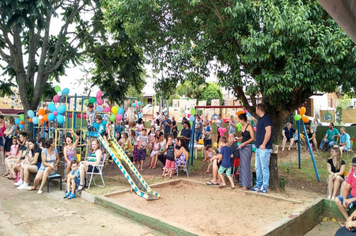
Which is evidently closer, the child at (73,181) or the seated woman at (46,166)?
the child at (73,181)

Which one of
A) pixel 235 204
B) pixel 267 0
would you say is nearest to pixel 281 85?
pixel 267 0

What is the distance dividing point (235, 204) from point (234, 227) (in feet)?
4.34

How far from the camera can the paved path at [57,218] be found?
16.0ft

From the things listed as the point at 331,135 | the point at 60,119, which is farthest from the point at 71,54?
the point at 331,135

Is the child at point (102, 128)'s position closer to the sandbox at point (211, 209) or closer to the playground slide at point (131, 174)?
the playground slide at point (131, 174)

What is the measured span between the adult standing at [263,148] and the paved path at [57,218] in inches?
124

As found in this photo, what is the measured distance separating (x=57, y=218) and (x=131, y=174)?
95.8 inches

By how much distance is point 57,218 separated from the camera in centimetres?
546

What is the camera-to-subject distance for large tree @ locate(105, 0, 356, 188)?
5511 mm

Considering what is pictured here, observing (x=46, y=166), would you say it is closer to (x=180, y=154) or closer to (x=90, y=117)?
(x=90, y=117)

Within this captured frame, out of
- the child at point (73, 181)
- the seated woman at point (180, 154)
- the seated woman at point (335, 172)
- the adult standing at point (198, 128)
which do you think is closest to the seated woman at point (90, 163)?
the child at point (73, 181)

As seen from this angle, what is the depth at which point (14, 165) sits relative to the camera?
849 centimetres

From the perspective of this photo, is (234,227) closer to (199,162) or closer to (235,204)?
(235,204)

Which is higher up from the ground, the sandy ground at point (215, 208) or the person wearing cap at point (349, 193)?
the person wearing cap at point (349, 193)
